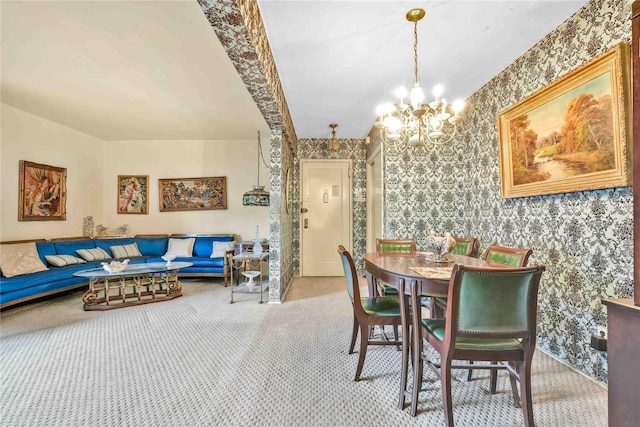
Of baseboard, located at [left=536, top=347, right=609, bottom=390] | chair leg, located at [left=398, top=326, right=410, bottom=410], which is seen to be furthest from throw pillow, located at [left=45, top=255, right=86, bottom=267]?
baseboard, located at [left=536, top=347, right=609, bottom=390]

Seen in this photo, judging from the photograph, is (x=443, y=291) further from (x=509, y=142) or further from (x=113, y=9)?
(x=113, y=9)

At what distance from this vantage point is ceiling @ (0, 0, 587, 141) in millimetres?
2043

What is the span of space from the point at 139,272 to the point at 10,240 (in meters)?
2.03

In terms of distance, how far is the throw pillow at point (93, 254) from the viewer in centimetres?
444

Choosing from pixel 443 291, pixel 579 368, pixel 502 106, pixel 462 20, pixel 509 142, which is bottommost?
pixel 579 368

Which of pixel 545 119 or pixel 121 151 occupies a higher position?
pixel 121 151

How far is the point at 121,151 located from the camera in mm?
5602

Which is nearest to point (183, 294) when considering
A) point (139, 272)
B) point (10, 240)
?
point (139, 272)

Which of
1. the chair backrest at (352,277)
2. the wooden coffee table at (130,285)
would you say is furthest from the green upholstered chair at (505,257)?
the wooden coffee table at (130,285)

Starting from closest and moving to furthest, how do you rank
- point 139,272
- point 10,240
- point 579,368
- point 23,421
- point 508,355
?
point 508,355 → point 23,421 → point 579,368 → point 139,272 → point 10,240

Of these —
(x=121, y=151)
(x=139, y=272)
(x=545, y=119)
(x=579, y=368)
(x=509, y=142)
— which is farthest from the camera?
(x=121, y=151)

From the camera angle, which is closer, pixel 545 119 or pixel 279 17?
pixel 279 17

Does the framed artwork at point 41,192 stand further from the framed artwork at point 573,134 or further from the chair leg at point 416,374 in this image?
→ the framed artwork at point 573,134

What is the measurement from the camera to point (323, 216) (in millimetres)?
5242
